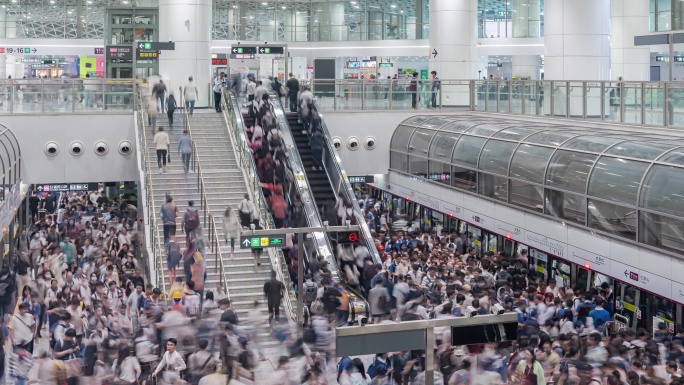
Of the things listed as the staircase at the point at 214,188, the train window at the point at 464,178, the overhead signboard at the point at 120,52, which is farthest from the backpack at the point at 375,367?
the overhead signboard at the point at 120,52

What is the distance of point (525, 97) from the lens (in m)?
28.1

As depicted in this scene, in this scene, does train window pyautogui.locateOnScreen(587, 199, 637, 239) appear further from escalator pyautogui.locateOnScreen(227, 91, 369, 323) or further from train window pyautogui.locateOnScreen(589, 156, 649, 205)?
escalator pyautogui.locateOnScreen(227, 91, 369, 323)

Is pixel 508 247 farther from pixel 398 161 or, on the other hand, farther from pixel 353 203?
pixel 398 161

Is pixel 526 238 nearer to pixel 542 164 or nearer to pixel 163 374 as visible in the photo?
pixel 542 164

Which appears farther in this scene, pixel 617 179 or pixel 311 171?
pixel 311 171

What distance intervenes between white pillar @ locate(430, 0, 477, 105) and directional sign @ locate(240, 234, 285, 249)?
1977cm

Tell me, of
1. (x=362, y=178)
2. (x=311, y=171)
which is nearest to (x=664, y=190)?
(x=311, y=171)

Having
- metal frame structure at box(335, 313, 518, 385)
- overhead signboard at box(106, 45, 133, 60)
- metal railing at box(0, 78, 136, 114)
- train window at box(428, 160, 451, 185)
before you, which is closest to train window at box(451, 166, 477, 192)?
train window at box(428, 160, 451, 185)

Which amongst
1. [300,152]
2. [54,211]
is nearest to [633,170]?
[300,152]

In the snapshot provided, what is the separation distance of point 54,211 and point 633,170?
22.7 metres

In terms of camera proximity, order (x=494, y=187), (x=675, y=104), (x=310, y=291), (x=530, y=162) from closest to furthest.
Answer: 1. (x=310, y=291)
2. (x=675, y=104)
3. (x=530, y=162)
4. (x=494, y=187)

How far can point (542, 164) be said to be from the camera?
70.1 feet

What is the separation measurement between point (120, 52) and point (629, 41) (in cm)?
2139

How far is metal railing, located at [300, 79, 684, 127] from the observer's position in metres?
21.4
